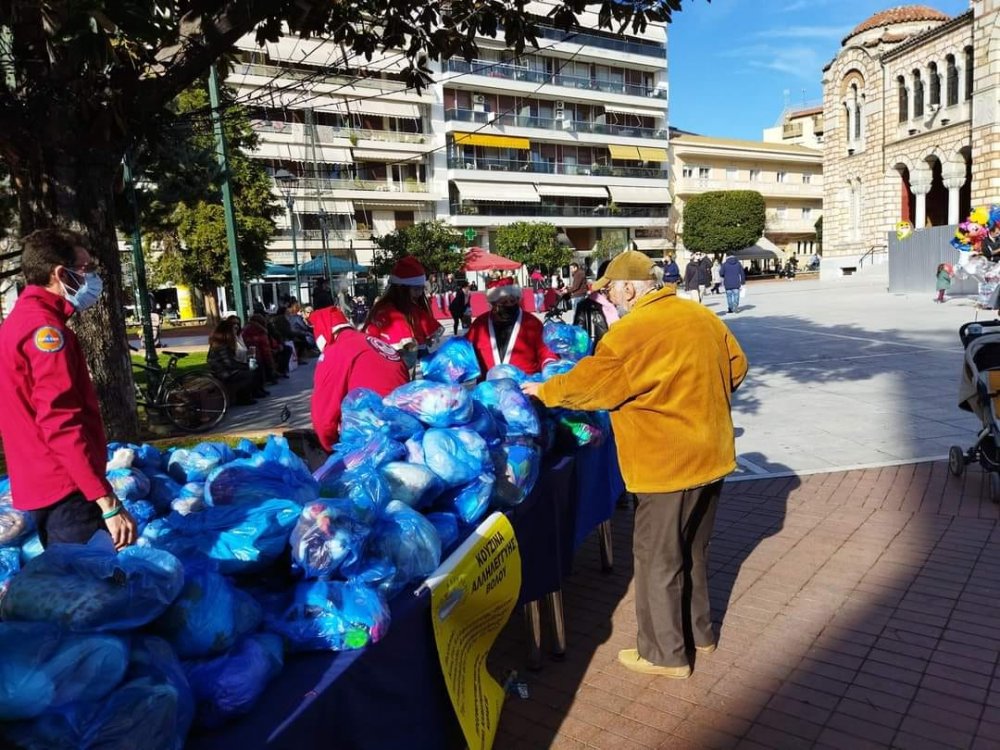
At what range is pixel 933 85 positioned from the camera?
37781mm

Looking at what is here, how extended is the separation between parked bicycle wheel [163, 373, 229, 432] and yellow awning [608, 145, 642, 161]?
170ft

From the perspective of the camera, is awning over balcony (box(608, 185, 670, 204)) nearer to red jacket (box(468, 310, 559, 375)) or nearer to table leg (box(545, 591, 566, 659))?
red jacket (box(468, 310, 559, 375))

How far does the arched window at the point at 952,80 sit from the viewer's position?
36.3 metres

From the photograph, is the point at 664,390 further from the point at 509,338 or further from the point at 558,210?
the point at 558,210

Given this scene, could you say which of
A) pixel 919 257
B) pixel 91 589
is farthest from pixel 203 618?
pixel 919 257

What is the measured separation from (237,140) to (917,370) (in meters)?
23.9

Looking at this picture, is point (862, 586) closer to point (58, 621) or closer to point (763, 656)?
point (763, 656)

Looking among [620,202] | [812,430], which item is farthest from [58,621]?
[620,202]

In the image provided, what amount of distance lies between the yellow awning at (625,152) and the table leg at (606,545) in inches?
2212

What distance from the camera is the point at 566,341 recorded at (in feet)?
17.0

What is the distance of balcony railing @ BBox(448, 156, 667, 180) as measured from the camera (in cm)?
5084

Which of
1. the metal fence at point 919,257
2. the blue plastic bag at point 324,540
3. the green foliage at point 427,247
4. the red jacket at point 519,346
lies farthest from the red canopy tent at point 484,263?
the blue plastic bag at point 324,540

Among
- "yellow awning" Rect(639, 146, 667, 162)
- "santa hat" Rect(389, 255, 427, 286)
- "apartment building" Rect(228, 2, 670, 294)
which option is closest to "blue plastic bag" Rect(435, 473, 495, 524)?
"santa hat" Rect(389, 255, 427, 286)

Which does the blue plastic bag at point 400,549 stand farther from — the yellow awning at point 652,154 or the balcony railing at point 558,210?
the yellow awning at point 652,154
